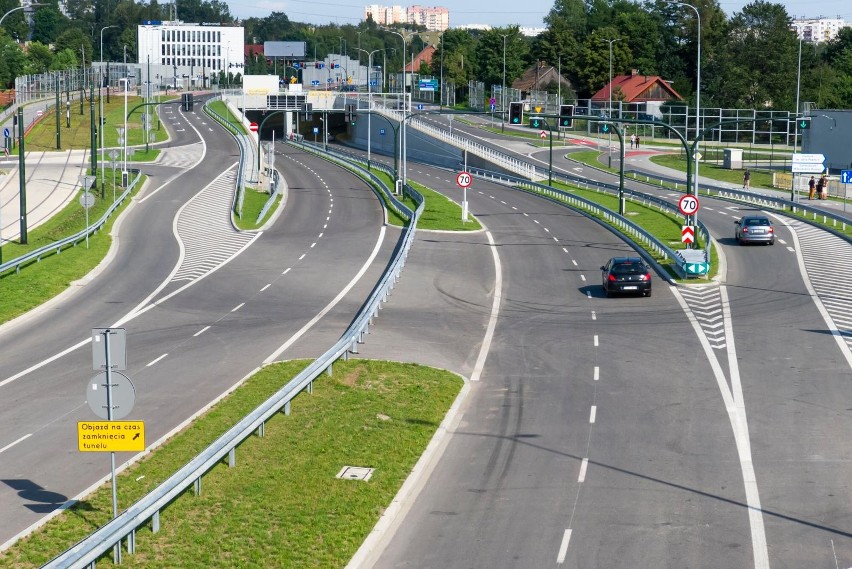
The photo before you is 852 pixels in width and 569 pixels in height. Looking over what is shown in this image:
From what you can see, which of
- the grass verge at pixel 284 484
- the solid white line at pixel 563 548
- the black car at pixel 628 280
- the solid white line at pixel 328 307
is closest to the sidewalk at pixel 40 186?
the solid white line at pixel 328 307

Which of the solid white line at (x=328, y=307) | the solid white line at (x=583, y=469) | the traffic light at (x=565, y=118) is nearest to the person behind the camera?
the solid white line at (x=583, y=469)

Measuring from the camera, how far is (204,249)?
54.4 metres

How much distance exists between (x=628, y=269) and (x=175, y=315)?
16314mm

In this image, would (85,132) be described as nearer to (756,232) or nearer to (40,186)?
(40,186)

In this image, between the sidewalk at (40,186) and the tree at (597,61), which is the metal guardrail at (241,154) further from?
the tree at (597,61)

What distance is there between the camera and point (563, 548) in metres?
17.4

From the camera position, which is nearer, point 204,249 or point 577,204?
point 204,249

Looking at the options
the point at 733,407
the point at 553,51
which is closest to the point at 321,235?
the point at 733,407

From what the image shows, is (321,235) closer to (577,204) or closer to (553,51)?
(577,204)

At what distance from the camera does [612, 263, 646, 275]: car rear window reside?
42.7 m

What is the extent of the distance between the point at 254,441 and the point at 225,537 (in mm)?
5446

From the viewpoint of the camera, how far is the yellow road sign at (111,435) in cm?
1620

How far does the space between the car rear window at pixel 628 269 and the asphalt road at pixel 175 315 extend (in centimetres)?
935

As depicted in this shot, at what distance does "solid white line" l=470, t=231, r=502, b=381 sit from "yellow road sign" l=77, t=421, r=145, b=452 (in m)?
15.0
